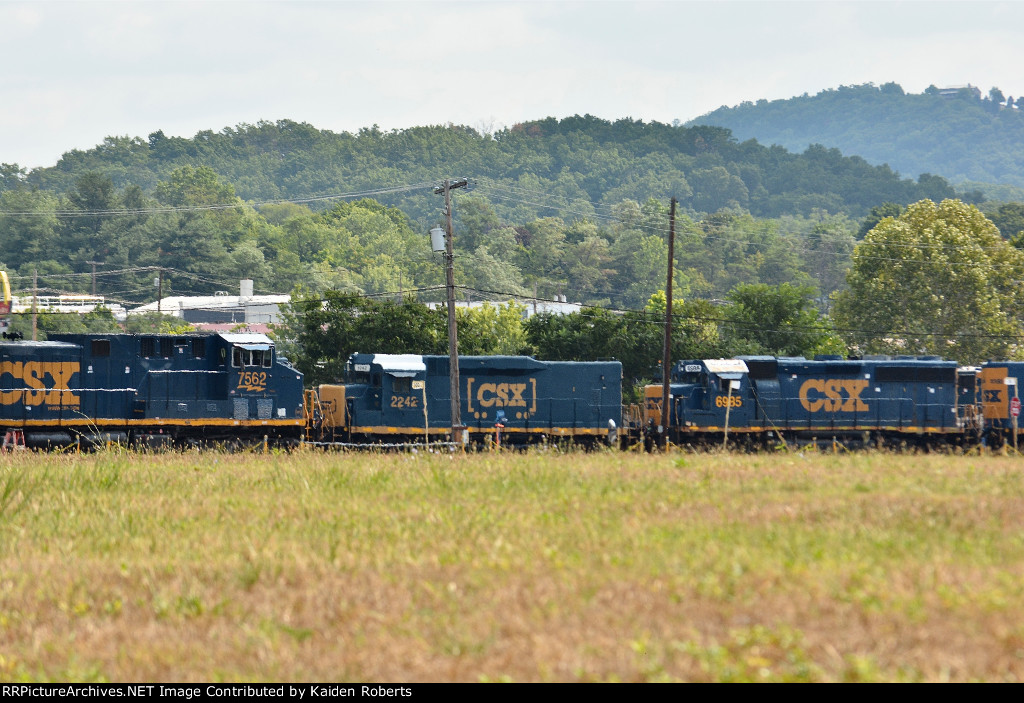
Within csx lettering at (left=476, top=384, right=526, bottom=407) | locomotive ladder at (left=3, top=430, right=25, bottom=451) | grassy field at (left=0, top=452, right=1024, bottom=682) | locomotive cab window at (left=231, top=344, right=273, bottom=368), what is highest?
locomotive cab window at (left=231, top=344, right=273, bottom=368)

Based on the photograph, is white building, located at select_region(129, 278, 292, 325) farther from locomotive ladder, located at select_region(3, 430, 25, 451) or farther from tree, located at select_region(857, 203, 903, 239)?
locomotive ladder, located at select_region(3, 430, 25, 451)

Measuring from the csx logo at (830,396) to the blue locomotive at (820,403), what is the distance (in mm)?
36

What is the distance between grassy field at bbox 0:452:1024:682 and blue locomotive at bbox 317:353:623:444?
16.5m

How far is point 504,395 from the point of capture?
119ft

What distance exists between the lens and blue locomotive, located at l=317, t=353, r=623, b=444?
3450cm

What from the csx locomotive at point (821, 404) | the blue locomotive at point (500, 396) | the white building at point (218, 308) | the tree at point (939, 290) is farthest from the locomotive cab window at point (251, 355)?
the white building at point (218, 308)

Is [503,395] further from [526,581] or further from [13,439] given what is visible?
[526,581]

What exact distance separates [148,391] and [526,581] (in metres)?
23.5

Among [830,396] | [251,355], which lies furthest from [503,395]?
[830,396]

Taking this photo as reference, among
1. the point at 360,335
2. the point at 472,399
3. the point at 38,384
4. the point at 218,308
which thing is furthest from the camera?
the point at 218,308

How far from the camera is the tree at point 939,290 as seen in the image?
68.8 m

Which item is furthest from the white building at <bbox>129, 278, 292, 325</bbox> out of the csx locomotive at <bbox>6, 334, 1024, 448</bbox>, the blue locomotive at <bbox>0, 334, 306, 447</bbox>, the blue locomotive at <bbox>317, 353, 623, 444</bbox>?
the blue locomotive at <bbox>0, 334, 306, 447</bbox>
